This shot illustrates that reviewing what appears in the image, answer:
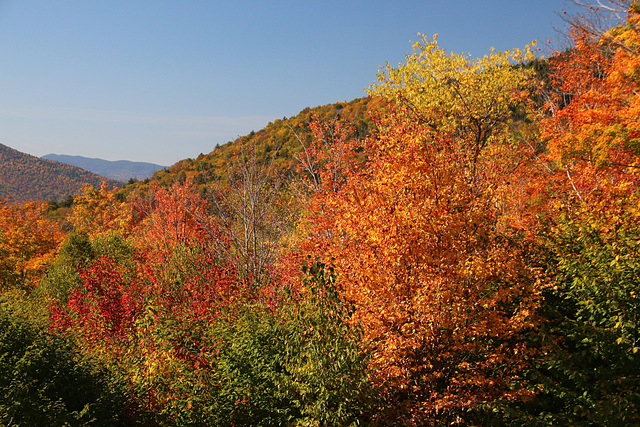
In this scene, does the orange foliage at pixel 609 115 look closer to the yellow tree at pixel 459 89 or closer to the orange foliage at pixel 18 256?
the yellow tree at pixel 459 89

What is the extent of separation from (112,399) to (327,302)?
631cm

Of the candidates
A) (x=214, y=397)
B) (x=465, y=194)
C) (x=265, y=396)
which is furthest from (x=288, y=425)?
(x=465, y=194)

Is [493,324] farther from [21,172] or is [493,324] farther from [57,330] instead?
[21,172]

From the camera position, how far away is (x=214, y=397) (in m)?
8.57

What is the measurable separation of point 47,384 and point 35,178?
18989cm

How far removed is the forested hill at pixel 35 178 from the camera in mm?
152500

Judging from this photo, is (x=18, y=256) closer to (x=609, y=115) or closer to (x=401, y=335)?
(x=401, y=335)

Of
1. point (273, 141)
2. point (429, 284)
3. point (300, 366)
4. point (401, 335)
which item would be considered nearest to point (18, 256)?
point (300, 366)

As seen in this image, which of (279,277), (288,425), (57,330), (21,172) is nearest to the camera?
(288,425)

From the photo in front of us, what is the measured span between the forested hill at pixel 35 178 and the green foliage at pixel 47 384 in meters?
157

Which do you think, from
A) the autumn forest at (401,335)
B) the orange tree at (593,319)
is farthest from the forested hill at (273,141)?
the autumn forest at (401,335)

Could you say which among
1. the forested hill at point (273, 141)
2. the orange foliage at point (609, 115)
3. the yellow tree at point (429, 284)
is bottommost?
the yellow tree at point (429, 284)

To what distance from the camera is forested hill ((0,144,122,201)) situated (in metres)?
152

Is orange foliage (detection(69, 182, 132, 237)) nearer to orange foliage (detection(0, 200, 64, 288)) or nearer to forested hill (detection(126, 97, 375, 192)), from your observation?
forested hill (detection(126, 97, 375, 192))
